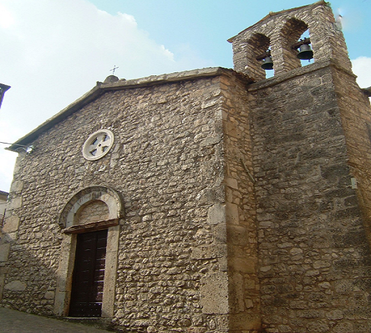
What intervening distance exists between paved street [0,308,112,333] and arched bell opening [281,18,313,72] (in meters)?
6.19

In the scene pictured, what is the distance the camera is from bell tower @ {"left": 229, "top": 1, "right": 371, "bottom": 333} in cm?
538

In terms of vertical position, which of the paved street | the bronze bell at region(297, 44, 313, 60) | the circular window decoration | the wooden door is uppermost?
the bronze bell at region(297, 44, 313, 60)

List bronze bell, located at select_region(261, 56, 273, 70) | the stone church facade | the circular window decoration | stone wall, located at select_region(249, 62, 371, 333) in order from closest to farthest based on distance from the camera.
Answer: stone wall, located at select_region(249, 62, 371, 333), the stone church facade, bronze bell, located at select_region(261, 56, 273, 70), the circular window decoration

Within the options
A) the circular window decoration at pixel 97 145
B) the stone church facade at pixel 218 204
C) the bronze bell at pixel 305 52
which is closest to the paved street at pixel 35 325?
the stone church facade at pixel 218 204

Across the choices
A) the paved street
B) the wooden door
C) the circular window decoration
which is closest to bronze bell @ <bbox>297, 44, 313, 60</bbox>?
the circular window decoration

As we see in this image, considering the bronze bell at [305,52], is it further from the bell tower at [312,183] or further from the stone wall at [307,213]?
the stone wall at [307,213]

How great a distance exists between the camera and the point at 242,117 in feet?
23.2

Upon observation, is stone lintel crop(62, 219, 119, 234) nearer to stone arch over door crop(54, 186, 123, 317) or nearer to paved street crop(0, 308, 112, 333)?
stone arch over door crop(54, 186, 123, 317)

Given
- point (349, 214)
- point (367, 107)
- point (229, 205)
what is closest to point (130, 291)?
point (229, 205)

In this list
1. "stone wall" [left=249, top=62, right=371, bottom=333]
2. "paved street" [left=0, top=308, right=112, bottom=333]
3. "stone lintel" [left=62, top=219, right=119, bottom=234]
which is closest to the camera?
"stone wall" [left=249, top=62, right=371, bottom=333]

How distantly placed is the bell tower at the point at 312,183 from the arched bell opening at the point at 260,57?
0.40ft

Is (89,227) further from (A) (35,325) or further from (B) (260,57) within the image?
(B) (260,57)

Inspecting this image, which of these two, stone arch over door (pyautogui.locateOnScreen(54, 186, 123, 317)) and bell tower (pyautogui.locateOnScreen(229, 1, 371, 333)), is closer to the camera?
bell tower (pyautogui.locateOnScreen(229, 1, 371, 333))

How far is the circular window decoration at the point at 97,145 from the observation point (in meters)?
8.08
